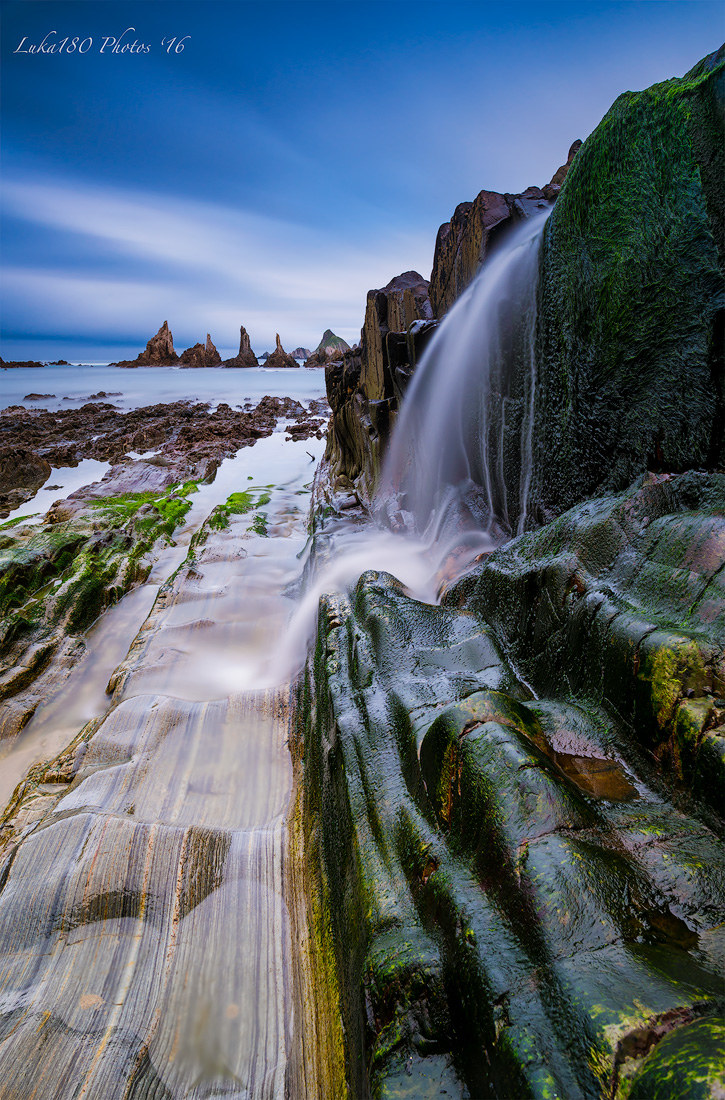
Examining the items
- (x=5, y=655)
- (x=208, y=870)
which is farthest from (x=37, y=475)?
(x=208, y=870)

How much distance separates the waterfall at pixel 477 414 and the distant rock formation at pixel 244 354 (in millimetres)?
93806

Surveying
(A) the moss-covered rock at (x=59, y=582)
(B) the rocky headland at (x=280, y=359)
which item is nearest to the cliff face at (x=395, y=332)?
(A) the moss-covered rock at (x=59, y=582)

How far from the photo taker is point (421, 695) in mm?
Answer: 2658

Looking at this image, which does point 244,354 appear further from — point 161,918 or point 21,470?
point 161,918

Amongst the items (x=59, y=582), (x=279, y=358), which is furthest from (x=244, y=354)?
(x=59, y=582)

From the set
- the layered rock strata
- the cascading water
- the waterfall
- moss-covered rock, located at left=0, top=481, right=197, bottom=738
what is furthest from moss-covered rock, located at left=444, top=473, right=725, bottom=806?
moss-covered rock, located at left=0, top=481, right=197, bottom=738

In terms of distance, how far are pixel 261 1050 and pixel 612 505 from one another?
307cm

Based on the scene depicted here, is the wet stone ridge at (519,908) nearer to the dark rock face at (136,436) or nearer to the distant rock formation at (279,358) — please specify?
the dark rock face at (136,436)

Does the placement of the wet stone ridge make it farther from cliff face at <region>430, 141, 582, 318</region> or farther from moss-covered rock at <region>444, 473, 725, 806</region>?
cliff face at <region>430, 141, 582, 318</region>

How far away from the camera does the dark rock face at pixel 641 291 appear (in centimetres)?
287

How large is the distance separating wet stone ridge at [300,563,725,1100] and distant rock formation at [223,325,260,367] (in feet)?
326

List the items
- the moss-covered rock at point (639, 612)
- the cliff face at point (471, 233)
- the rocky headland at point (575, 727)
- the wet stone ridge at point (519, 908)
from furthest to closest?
1. the cliff face at point (471, 233)
2. the moss-covered rock at point (639, 612)
3. the rocky headland at point (575, 727)
4. the wet stone ridge at point (519, 908)

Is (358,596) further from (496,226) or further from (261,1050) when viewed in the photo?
(496,226)

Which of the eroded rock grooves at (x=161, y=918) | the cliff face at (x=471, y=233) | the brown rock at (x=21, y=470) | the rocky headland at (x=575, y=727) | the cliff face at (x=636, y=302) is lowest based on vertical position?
the eroded rock grooves at (x=161, y=918)
